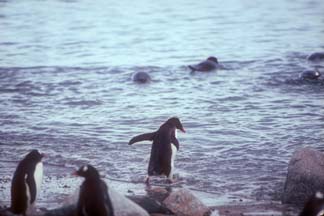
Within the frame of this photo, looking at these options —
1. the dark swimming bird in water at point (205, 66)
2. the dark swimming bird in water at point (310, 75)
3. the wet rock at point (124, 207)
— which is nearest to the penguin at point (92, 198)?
the wet rock at point (124, 207)

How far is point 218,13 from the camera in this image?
86.5 ft

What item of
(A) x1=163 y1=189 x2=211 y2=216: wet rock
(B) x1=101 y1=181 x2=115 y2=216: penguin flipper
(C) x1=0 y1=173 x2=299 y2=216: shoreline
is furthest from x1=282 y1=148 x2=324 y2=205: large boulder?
(B) x1=101 y1=181 x2=115 y2=216: penguin flipper

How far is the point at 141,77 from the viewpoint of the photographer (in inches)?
612

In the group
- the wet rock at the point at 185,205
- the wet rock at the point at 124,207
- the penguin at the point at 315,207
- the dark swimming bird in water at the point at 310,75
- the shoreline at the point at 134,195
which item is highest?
the penguin at the point at 315,207

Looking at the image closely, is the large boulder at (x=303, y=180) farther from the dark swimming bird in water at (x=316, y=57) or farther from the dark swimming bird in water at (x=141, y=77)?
the dark swimming bird in water at (x=316, y=57)

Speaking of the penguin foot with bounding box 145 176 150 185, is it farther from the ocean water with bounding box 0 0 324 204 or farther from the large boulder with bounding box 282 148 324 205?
the large boulder with bounding box 282 148 324 205

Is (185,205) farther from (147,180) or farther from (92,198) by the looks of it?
(147,180)

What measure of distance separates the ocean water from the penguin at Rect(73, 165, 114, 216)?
1849 millimetres

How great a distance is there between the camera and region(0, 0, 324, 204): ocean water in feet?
33.1

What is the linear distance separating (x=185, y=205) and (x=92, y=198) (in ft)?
4.52

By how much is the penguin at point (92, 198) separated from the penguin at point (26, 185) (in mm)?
907

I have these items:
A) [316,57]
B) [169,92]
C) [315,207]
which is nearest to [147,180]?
[315,207]

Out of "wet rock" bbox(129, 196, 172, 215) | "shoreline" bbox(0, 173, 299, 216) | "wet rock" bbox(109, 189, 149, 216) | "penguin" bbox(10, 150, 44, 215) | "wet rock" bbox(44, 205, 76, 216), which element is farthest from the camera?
"shoreline" bbox(0, 173, 299, 216)

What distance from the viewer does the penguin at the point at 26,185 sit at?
24.0 feet
